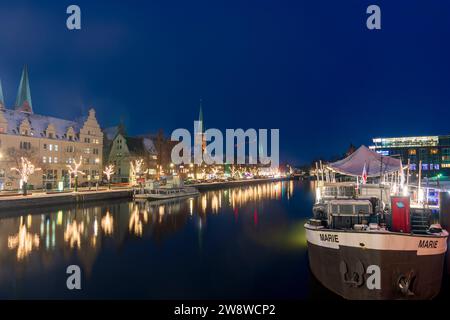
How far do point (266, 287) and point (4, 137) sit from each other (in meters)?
61.6

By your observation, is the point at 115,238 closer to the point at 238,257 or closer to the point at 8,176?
the point at 238,257

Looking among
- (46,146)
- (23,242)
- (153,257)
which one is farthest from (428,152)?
(23,242)

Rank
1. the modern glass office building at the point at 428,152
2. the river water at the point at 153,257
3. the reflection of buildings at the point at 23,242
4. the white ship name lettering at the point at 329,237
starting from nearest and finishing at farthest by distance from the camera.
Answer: the white ship name lettering at the point at 329,237
the river water at the point at 153,257
the reflection of buildings at the point at 23,242
the modern glass office building at the point at 428,152

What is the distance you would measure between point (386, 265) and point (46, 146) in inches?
2852

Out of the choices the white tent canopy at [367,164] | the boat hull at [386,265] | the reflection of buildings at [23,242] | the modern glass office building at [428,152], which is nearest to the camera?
the boat hull at [386,265]

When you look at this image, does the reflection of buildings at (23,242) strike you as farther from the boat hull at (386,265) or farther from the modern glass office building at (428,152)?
the modern glass office building at (428,152)

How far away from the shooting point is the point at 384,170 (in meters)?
29.4

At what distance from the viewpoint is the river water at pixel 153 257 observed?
18047mm

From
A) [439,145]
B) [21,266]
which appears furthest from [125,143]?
[439,145]

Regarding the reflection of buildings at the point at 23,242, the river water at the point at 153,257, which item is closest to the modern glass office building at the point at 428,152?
the river water at the point at 153,257

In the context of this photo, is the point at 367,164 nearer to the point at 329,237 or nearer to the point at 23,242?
the point at 329,237

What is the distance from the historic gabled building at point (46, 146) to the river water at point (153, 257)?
2177 cm

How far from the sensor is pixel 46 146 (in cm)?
6981

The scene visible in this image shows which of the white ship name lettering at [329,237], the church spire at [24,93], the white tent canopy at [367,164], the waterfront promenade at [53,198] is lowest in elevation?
the waterfront promenade at [53,198]
